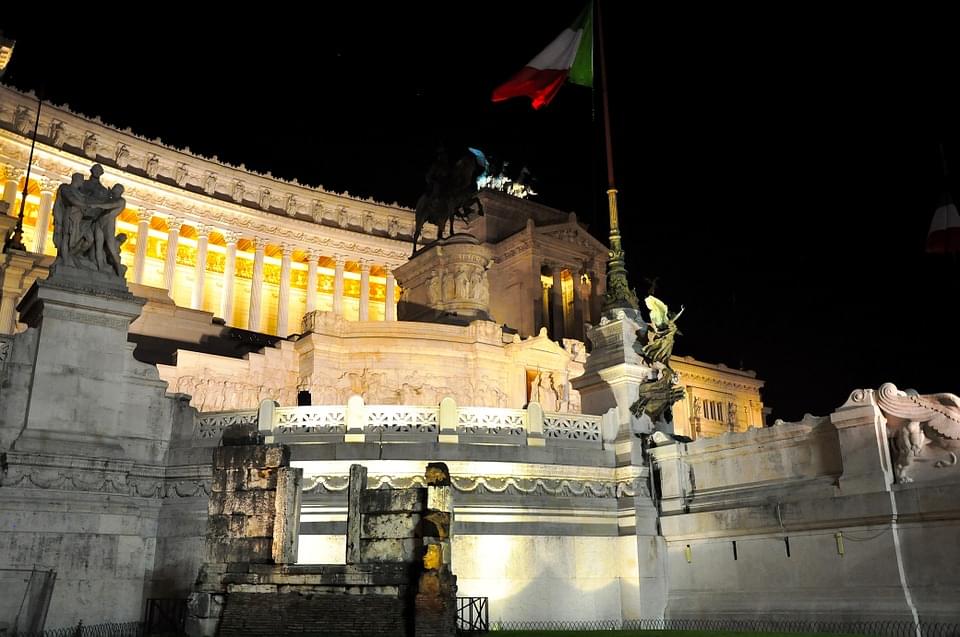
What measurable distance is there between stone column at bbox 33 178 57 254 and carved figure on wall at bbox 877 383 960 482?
68.0m

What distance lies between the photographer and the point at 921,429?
18828 mm

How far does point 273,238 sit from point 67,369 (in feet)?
209

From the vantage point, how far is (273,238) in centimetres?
8512

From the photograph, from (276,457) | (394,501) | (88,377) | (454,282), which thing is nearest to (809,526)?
(394,501)

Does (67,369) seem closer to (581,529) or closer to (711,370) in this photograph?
(581,529)

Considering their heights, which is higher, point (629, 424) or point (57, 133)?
point (57, 133)

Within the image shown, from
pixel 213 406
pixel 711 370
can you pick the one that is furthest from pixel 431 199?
pixel 711 370

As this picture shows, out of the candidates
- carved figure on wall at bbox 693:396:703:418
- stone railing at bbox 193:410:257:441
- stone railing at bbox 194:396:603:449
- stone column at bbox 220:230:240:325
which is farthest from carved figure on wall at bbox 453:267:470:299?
stone column at bbox 220:230:240:325

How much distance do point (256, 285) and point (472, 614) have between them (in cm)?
6625

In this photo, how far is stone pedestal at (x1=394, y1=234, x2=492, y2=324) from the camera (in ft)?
163

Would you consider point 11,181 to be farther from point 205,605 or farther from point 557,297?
point 205,605

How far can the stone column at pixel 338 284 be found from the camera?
3430 inches

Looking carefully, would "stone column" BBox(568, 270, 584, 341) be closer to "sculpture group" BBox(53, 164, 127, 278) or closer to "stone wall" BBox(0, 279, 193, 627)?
"sculpture group" BBox(53, 164, 127, 278)

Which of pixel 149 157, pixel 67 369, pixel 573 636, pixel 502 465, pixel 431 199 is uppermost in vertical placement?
pixel 149 157
